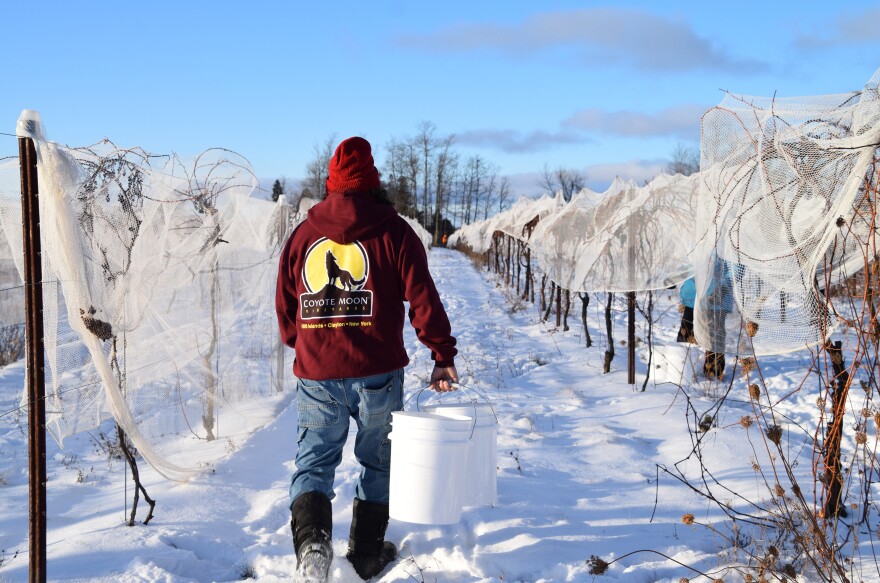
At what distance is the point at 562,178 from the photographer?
67.2m

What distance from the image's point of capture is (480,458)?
9.13 feet

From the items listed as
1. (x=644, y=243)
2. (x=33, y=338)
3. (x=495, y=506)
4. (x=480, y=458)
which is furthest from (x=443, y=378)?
(x=644, y=243)

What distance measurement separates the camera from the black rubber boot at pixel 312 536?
2.57 m

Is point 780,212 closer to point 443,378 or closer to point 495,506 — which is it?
point 443,378

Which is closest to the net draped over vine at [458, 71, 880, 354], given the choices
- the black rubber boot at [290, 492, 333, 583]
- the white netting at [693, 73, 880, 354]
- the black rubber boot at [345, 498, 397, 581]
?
the white netting at [693, 73, 880, 354]

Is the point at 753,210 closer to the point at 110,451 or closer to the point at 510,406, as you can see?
the point at 510,406

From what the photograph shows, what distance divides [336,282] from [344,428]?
2.05 feet

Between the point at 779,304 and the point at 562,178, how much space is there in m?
65.5

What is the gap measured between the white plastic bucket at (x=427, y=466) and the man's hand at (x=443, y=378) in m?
0.21

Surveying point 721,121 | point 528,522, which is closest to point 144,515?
point 528,522

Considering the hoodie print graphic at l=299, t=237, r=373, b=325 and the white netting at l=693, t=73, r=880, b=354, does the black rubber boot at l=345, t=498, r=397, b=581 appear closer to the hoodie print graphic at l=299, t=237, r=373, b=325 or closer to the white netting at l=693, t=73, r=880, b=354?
the hoodie print graphic at l=299, t=237, r=373, b=325

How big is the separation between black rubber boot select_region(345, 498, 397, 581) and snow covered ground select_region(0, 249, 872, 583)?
0.21ft

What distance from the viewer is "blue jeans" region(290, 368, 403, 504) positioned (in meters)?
2.78

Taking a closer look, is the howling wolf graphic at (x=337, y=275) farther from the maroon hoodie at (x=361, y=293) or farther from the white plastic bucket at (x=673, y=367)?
the white plastic bucket at (x=673, y=367)
